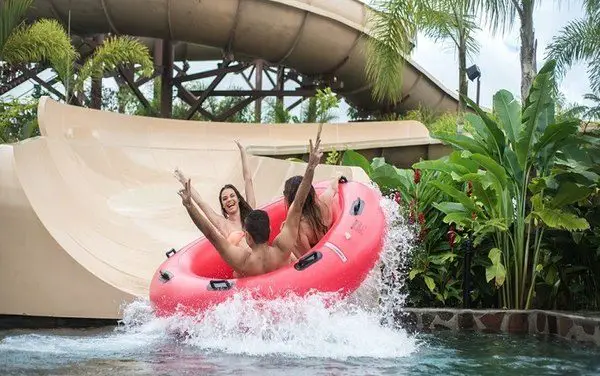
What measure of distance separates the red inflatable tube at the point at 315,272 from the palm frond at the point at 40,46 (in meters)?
6.19

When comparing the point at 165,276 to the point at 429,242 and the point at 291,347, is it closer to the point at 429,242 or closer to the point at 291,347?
the point at 291,347

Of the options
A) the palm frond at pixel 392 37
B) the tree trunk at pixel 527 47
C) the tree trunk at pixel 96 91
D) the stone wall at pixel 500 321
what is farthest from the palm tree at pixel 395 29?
the tree trunk at pixel 96 91

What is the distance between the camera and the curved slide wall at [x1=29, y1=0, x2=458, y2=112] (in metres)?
15.2

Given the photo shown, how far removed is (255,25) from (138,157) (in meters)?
5.51

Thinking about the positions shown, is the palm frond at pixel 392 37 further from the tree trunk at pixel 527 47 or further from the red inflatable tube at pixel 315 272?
the red inflatable tube at pixel 315 272

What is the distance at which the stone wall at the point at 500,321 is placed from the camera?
5785mm

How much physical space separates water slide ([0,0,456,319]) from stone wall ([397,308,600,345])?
1.67 meters

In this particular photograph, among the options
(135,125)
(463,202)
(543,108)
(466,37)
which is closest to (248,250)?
(463,202)

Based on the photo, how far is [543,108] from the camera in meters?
6.59

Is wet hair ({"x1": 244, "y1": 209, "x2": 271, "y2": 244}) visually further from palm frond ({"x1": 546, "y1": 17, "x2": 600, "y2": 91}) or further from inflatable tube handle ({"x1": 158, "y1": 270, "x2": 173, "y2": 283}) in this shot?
palm frond ({"x1": 546, "y1": 17, "x2": 600, "y2": 91})

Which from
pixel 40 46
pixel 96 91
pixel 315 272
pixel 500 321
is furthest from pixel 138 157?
pixel 315 272

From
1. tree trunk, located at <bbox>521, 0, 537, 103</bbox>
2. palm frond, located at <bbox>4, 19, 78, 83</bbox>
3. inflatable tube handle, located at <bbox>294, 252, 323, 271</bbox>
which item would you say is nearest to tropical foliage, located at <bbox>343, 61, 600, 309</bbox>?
inflatable tube handle, located at <bbox>294, 252, 323, 271</bbox>

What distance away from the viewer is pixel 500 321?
6348 mm

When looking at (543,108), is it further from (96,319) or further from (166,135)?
(166,135)
